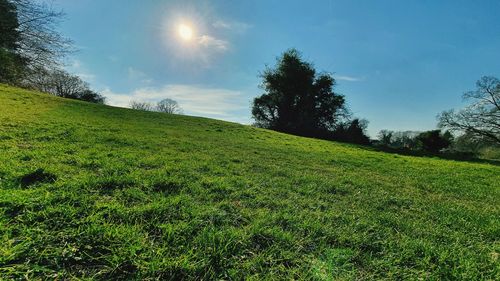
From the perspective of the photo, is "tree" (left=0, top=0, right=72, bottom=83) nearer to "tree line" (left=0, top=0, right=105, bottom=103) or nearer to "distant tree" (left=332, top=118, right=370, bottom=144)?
"tree line" (left=0, top=0, right=105, bottom=103)

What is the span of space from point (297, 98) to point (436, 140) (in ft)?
73.3

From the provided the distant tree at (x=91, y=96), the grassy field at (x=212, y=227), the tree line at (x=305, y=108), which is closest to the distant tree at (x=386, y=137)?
the tree line at (x=305, y=108)

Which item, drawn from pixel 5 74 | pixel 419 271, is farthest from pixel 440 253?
pixel 5 74

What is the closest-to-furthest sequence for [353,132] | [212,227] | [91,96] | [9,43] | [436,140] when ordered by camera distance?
[212,227] → [9,43] → [436,140] → [353,132] → [91,96]

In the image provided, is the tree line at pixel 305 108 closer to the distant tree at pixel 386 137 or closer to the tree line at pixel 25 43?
the distant tree at pixel 386 137

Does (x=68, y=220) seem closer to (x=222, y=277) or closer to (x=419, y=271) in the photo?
(x=222, y=277)

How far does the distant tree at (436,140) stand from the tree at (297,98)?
12840 mm

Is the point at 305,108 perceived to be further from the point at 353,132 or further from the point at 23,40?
the point at 23,40

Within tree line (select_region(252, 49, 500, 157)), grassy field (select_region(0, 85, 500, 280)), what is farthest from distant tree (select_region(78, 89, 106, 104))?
grassy field (select_region(0, 85, 500, 280))

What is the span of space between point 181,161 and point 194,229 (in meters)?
3.73

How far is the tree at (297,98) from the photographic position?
43.2 metres

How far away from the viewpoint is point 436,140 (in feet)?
117

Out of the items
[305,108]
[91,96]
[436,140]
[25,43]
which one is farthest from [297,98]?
[91,96]

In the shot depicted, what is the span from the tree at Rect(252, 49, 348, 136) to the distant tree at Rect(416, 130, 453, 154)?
42.1 feet
